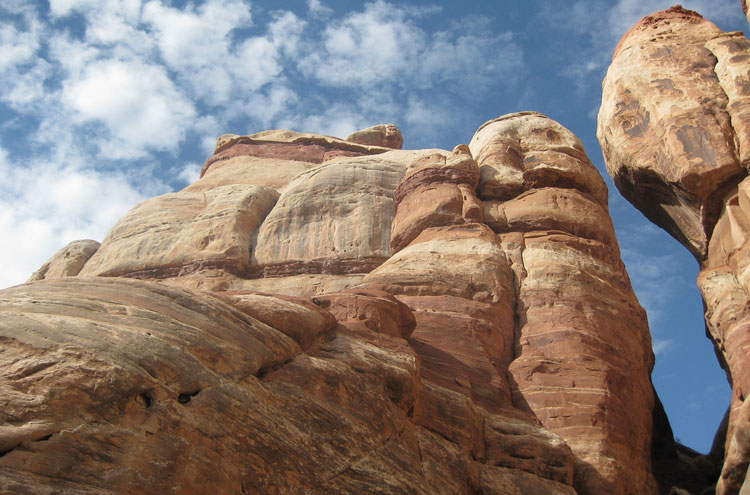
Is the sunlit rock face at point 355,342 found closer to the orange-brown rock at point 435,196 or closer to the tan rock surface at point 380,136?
the orange-brown rock at point 435,196

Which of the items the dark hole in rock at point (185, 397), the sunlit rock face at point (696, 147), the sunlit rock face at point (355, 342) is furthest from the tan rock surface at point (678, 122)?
the dark hole in rock at point (185, 397)

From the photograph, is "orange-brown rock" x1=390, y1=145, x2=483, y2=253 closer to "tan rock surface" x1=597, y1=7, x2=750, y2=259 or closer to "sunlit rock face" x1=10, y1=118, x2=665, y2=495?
"sunlit rock face" x1=10, y1=118, x2=665, y2=495

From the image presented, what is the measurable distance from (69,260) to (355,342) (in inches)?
781

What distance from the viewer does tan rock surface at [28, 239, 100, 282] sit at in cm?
2988

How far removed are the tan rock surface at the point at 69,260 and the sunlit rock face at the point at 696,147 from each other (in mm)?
19305

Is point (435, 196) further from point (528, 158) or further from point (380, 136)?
point (380, 136)

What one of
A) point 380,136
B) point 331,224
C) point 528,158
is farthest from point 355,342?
point 380,136

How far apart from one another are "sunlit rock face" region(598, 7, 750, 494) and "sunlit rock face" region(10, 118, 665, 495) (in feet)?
6.35

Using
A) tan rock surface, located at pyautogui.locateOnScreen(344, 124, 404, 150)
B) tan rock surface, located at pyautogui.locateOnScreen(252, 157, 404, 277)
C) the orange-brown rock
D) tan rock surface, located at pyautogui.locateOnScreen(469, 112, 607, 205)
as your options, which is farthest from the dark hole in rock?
tan rock surface, located at pyautogui.locateOnScreen(344, 124, 404, 150)

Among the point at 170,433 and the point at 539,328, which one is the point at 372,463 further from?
the point at 539,328

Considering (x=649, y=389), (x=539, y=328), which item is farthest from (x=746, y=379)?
(x=539, y=328)

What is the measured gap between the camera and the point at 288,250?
27.3m

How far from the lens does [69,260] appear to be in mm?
30172

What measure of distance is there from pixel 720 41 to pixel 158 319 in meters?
20.9
